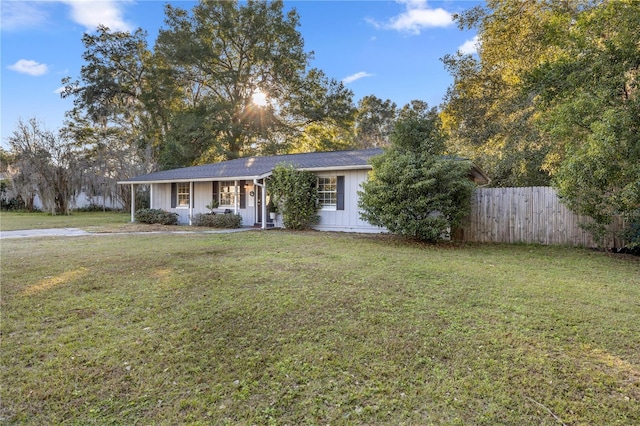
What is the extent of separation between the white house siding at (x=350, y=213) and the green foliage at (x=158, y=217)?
7506 mm

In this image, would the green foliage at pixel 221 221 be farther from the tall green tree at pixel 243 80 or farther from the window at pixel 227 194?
the tall green tree at pixel 243 80

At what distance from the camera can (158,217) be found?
53.9 feet

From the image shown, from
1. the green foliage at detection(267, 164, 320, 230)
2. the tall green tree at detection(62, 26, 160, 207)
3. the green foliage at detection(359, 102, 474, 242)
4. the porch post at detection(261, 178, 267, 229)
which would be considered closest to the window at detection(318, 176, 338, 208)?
the green foliage at detection(267, 164, 320, 230)

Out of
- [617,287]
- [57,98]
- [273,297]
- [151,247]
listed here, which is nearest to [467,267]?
[617,287]

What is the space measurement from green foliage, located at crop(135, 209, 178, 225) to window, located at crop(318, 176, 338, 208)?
743cm

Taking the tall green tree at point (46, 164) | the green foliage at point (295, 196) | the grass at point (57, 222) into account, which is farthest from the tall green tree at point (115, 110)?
the green foliage at point (295, 196)

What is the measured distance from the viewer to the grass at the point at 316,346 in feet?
8.08

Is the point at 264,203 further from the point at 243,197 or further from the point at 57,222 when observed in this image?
the point at 57,222

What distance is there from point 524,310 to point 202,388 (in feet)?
11.9

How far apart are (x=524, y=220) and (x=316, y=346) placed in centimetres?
925

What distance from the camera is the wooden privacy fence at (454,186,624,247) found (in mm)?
9766

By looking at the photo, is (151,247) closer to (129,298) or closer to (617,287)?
(129,298)

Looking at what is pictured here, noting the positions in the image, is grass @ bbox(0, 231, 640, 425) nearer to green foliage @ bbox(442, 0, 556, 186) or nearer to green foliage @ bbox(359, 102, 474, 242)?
green foliage @ bbox(359, 102, 474, 242)

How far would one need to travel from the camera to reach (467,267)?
264 inches
